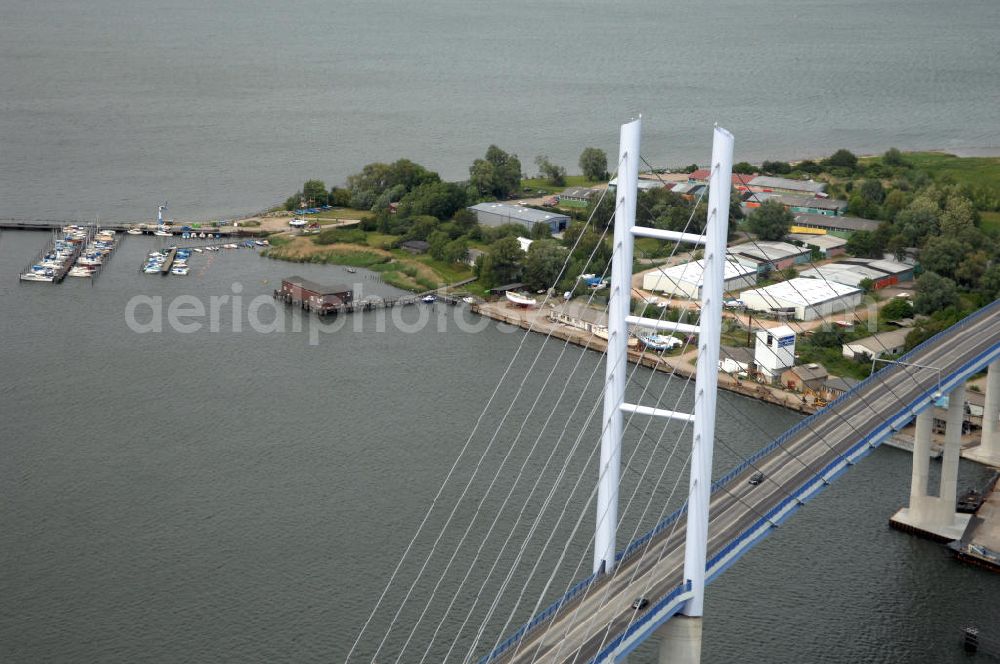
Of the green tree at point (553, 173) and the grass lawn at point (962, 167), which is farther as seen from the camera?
the green tree at point (553, 173)

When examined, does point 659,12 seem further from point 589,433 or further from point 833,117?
point 589,433

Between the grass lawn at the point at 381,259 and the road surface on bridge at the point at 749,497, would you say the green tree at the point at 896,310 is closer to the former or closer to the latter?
the road surface on bridge at the point at 749,497

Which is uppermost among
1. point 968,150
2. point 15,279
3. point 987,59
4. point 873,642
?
point 987,59

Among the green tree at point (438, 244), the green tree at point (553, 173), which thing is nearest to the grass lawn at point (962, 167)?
the green tree at point (553, 173)

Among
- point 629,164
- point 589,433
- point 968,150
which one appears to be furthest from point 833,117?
point 629,164

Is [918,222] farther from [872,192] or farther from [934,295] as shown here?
[934,295]

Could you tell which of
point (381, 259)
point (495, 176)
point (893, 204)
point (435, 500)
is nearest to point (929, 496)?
point (435, 500)

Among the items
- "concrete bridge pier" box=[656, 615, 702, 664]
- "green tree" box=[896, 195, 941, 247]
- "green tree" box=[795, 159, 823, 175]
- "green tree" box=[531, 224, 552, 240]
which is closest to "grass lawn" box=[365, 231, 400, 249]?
"green tree" box=[531, 224, 552, 240]
